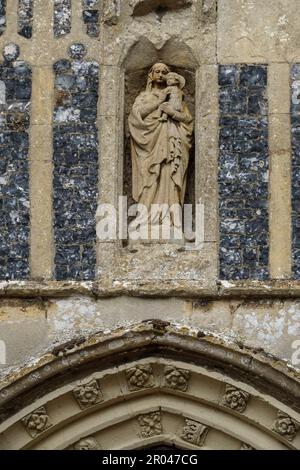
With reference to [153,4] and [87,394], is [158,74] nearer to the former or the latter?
[153,4]

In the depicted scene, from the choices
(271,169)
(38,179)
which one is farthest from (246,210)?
(38,179)

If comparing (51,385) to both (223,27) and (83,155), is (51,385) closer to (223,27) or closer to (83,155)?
(83,155)

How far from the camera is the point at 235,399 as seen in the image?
20.2 metres

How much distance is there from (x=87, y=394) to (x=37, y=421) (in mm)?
431

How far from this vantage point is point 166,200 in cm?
2070

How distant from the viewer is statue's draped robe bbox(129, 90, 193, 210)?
2073 centimetres

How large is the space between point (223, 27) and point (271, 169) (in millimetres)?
1241

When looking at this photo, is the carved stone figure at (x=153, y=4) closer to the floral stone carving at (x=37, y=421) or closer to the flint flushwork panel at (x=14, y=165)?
the flint flushwork panel at (x=14, y=165)

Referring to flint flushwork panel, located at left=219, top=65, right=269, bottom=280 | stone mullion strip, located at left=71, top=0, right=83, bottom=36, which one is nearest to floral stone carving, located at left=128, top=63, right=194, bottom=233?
flint flushwork panel, located at left=219, top=65, right=269, bottom=280

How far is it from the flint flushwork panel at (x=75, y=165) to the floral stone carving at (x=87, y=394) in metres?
0.87

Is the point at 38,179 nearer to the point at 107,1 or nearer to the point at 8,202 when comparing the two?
the point at 8,202

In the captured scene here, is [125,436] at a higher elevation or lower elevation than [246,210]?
lower

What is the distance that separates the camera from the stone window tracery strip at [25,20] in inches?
830
